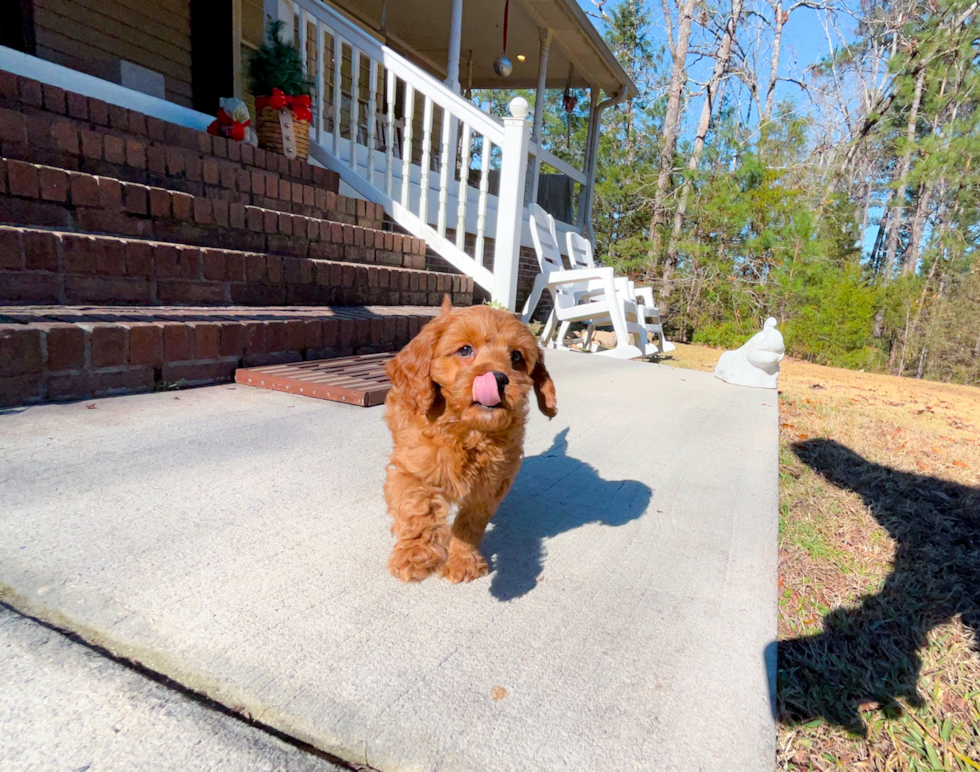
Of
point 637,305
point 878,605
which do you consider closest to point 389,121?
point 637,305

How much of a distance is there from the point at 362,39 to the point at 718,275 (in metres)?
9.10

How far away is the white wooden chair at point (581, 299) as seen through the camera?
7465 millimetres

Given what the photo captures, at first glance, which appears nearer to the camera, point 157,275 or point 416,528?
point 416,528

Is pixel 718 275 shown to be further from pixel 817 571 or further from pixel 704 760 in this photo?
pixel 704 760

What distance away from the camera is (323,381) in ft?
12.4

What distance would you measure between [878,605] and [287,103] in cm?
637

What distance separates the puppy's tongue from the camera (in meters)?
1.68

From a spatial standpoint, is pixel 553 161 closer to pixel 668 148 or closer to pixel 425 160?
pixel 668 148

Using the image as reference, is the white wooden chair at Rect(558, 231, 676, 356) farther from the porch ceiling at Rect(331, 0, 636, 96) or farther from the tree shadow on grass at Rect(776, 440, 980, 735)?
the tree shadow on grass at Rect(776, 440, 980, 735)

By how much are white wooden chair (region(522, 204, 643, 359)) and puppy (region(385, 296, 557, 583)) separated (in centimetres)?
576

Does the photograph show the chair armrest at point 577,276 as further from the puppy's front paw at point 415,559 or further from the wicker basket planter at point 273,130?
the puppy's front paw at point 415,559

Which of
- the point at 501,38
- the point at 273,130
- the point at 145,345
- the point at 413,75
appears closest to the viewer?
the point at 145,345

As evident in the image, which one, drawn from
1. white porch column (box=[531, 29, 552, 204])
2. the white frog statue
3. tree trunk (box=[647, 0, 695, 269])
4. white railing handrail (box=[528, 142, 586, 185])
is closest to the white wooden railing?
the white frog statue

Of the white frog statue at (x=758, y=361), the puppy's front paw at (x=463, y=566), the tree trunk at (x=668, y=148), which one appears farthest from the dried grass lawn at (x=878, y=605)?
the tree trunk at (x=668, y=148)
